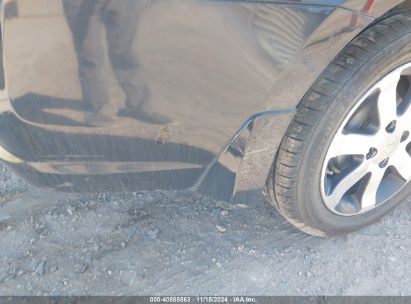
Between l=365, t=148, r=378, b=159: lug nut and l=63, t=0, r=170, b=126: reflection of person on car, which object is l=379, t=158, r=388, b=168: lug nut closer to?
l=365, t=148, r=378, b=159: lug nut

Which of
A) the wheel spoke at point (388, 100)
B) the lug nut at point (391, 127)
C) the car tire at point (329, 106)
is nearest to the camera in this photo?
the car tire at point (329, 106)

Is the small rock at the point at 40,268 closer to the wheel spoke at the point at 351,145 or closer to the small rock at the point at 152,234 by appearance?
the small rock at the point at 152,234

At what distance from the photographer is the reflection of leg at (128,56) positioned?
1394 millimetres

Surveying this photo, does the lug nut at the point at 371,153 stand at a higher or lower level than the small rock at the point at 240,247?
higher

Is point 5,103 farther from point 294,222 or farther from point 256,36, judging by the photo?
point 294,222

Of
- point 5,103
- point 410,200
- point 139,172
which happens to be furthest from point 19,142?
point 410,200

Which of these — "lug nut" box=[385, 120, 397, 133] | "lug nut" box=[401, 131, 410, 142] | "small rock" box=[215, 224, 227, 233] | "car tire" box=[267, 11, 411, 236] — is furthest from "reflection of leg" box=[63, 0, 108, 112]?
"lug nut" box=[401, 131, 410, 142]

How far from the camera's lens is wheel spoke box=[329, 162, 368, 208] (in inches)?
84.1

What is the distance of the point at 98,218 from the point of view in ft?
8.22

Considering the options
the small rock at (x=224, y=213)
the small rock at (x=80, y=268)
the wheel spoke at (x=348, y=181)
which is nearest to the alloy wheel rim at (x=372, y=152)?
the wheel spoke at (x=348, y=181)

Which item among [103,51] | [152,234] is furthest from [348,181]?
[103,51]

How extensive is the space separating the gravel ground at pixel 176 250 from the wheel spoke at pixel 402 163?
1.31ft

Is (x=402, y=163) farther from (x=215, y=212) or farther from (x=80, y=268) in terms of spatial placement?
(x=80, y=268)

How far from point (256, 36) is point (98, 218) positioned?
4.75 feet
